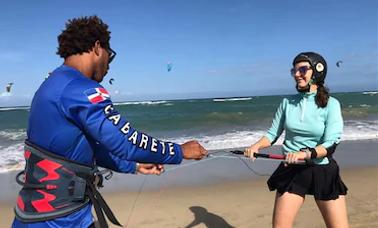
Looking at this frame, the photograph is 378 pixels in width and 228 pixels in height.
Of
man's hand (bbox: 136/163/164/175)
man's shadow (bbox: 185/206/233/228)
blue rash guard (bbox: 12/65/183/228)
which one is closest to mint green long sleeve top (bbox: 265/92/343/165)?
man's hand (bbox: 136/163/164/175)

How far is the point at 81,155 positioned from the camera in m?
2.19

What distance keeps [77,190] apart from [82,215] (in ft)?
0.53

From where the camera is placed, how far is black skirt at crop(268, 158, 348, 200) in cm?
375

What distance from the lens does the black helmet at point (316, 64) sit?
3.79 metres

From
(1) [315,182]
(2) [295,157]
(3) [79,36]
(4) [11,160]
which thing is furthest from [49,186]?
(4) [11,160]

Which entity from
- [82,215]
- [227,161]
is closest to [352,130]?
[227,161]

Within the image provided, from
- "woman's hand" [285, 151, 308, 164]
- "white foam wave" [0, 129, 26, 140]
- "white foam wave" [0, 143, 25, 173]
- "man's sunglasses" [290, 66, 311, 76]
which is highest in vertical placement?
"man's sunglasses" [290, 66, 311, 76]

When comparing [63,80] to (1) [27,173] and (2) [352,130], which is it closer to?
(1) [27,173]

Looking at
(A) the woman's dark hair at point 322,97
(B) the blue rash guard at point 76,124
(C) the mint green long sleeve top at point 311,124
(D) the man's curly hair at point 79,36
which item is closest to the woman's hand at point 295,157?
(C) the mint green long sleeve top at point 311,124

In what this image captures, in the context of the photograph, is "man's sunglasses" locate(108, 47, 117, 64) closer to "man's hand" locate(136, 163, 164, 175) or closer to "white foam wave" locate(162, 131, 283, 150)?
"man's hand" locate(136, 163, 164, 175)

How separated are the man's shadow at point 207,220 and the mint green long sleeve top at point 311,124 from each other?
2.40 m

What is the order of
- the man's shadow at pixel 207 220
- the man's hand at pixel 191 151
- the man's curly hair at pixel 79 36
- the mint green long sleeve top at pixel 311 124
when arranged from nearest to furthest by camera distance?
the man's curly hair at pixel 79 36 < the man's hand at pixel 191 151 < the mint green long sleeve top at pixel 311 124 < the man's shadow at pixel 207 220

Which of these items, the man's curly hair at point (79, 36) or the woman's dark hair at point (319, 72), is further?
the woman's dark hair at point (319, 72)

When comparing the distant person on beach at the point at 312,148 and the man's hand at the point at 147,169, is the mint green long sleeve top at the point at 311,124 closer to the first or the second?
the distant person on beach at the point at 312,148
